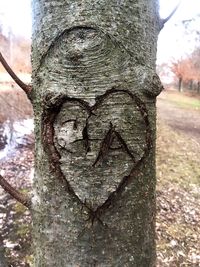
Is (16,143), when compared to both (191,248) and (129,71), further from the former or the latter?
(129,71)

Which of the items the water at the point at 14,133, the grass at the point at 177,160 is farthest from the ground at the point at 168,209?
the water at the point at 14,133

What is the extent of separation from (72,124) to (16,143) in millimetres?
10008

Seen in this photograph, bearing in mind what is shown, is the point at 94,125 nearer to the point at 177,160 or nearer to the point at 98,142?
the point at 98,142

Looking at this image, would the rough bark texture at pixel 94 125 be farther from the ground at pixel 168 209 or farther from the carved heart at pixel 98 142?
the ground at pixel 168 209

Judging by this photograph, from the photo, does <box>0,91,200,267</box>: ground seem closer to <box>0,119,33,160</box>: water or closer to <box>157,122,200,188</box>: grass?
<box>157,122,200,188</box>: grass

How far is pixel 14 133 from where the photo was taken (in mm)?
11945

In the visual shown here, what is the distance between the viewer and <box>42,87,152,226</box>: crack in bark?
954 mm

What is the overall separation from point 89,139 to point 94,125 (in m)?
0.04

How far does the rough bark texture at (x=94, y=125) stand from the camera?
941 millimetres

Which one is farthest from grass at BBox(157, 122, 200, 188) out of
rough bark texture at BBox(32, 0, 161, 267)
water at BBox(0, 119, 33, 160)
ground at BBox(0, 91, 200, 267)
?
rough bark texture at BBox(32, 0, 161, 267)

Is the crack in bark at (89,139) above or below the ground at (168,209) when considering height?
above

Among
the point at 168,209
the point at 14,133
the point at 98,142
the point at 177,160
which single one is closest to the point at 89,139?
the point at 98,142

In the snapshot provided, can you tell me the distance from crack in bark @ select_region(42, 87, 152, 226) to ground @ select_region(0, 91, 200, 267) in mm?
3356

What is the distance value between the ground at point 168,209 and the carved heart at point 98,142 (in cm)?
338
